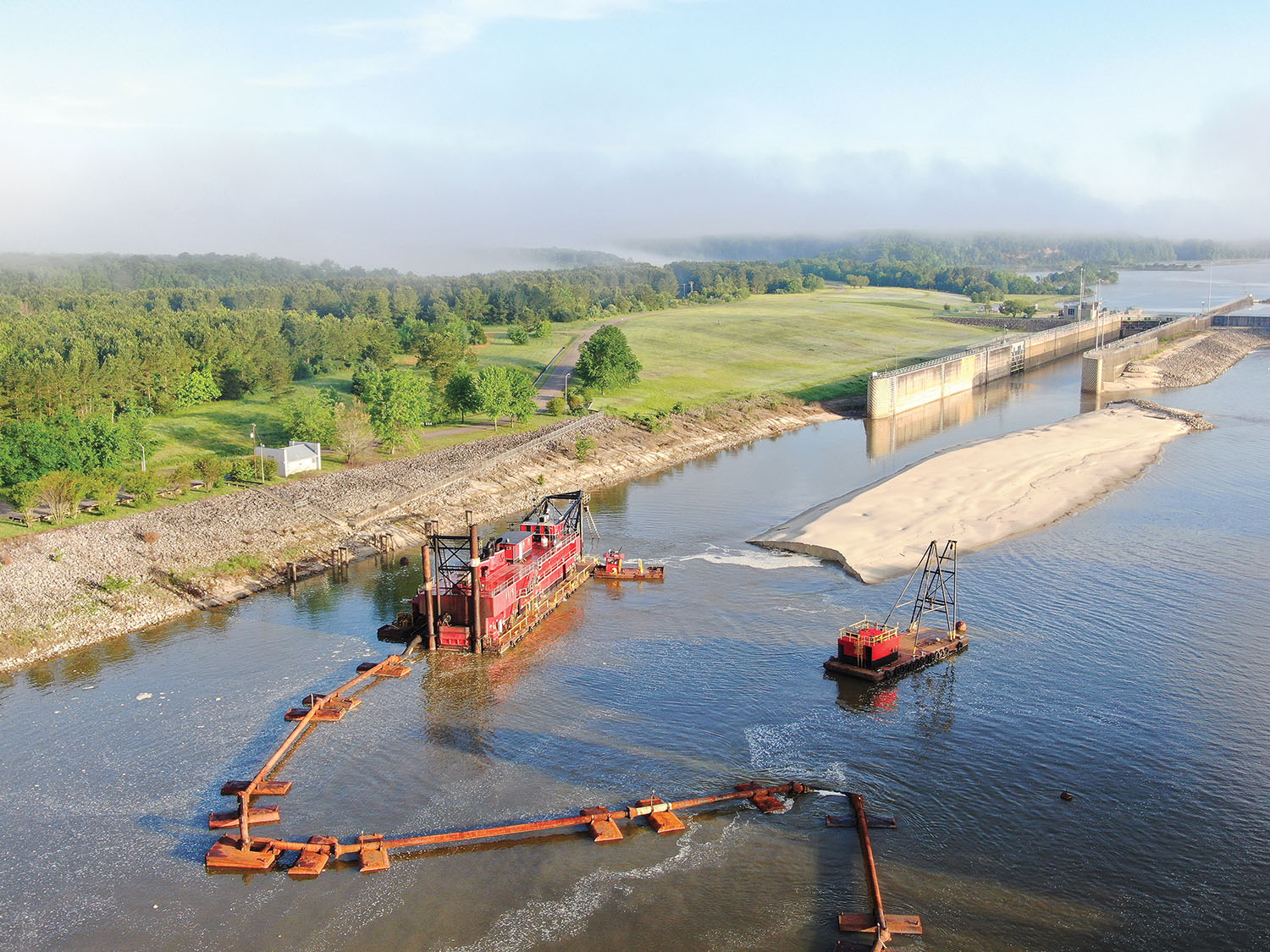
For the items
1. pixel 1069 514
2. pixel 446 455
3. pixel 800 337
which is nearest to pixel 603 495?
pixel 446 455

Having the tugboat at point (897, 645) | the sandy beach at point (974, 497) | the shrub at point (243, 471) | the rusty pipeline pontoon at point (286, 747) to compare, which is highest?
the shrub at point (243, 471)

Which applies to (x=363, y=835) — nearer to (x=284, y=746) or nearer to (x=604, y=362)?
(x=284, y=746)

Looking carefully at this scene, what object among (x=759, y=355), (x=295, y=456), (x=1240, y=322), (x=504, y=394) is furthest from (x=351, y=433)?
(x=1240, y=322)

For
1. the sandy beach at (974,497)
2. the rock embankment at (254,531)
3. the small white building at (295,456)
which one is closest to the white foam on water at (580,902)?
the rock embankment at (254,531)

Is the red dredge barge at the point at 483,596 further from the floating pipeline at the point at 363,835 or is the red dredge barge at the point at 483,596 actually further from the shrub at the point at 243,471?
the shrub at the point at 243,471

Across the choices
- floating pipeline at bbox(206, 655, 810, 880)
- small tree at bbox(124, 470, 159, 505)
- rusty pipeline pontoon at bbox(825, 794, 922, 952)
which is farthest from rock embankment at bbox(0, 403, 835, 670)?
rusty pipeline pontoon at bbox(825, 794, 922, 952)

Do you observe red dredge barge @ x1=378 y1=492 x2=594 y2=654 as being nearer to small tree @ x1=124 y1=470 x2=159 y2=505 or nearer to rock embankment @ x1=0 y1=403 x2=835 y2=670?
rock embankment @ x1=0 y1=403 x2=835 y2=670

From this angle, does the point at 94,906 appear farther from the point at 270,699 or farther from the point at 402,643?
the point at 402,643
